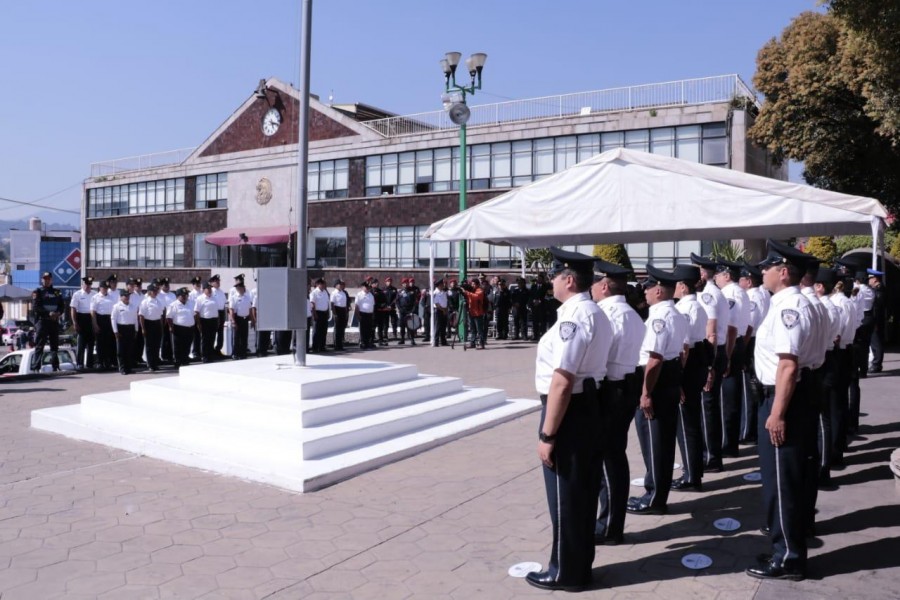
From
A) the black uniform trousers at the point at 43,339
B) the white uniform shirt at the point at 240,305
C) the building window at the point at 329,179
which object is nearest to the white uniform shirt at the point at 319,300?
the white uniform shirt at the point at 240,305

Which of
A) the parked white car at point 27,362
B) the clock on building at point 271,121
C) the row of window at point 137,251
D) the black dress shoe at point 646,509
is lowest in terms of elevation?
the black dress shoe at point 646,509

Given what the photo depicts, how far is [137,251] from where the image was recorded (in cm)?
4469

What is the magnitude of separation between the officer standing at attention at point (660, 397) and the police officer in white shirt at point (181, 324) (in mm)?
10454

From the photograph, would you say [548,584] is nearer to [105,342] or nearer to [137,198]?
[105,342]

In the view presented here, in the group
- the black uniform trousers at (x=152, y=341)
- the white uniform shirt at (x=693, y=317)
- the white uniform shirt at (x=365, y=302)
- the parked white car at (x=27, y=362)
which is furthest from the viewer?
the white uniform shirt at (x=365, y=302)

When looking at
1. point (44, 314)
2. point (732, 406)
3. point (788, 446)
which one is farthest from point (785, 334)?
point (44, 314)

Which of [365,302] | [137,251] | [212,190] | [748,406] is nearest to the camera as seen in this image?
[748,406]

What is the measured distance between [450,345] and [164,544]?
13.9 metres

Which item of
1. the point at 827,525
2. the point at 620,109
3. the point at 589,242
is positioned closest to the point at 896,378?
the point at 589,242

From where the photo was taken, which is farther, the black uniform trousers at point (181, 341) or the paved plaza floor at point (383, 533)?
the black uniform trousers at point (181, 341)

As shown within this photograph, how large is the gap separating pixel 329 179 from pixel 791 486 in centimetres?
3264

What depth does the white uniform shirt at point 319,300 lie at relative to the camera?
16.5 meters

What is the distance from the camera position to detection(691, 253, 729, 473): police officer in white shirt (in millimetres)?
6738

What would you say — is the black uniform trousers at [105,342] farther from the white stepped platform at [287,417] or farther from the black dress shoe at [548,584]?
the black dress shoe at [548,584]
